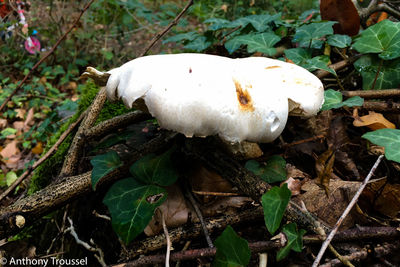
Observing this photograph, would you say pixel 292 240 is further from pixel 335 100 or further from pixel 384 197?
pixel 335 100

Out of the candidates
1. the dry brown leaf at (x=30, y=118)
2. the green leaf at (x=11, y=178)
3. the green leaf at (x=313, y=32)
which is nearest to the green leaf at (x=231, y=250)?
the green leaf at (x=313, y=32)

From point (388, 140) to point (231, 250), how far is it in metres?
0.67

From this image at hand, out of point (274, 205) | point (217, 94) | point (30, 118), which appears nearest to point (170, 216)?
point (274, 205)

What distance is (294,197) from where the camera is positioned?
3.72 feet

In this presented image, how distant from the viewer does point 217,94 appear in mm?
839

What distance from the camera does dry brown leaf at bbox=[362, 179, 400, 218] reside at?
3.31ft

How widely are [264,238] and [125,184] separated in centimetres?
59

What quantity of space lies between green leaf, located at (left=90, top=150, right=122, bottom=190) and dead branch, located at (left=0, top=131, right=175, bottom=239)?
54 millimetres

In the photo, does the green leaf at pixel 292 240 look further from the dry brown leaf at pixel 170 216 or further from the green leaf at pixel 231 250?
the dry brown leaf at pixel 170 216

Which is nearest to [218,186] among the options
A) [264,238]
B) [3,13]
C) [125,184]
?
[264,238]

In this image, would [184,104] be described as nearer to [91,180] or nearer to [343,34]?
[91,180]

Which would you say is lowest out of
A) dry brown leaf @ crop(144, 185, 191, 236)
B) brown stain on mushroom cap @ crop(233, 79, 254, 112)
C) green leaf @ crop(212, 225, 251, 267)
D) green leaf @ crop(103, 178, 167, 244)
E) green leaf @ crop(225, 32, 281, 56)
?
dry brown leaf @ crop(144, 185, 191, 236)

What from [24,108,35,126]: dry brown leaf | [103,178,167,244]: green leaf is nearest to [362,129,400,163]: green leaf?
[103,178,167,244]: green leaf

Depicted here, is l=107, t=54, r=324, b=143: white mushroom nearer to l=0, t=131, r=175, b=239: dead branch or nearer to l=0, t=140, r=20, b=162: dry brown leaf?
l=0, t=131, r=175, b=239: dead branch
